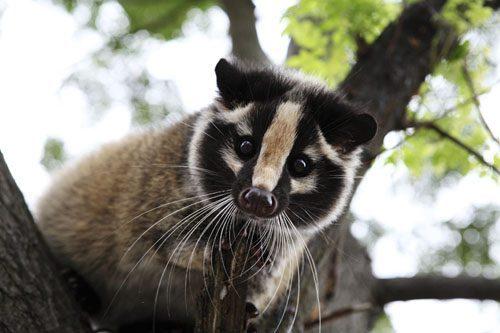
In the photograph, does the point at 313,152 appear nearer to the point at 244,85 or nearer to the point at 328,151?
the point at 328,151

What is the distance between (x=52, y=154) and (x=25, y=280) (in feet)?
13.8

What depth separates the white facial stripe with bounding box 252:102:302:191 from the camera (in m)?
3.83

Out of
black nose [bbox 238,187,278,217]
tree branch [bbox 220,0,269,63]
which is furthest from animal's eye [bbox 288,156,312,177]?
tree branch [bbox 220,0,269,63]

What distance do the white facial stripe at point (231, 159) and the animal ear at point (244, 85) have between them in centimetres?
39

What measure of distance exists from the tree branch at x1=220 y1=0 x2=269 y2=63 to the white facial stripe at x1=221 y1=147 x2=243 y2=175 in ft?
9.34

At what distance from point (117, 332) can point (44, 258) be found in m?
1.47

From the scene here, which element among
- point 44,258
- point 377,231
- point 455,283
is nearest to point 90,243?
point 44,258

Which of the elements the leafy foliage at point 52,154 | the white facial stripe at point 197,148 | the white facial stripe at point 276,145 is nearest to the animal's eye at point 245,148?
the white facial stripe at point 276,145

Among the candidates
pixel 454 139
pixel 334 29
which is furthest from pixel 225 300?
pixel 334 29

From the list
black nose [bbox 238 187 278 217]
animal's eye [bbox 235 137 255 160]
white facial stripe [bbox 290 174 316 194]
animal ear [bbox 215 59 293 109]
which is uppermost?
animal ear [bbox 215 59 293 109]

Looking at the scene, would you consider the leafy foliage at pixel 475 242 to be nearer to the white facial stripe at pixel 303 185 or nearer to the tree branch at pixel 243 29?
the tree branch at pixel 243 29

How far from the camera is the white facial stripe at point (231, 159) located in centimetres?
414

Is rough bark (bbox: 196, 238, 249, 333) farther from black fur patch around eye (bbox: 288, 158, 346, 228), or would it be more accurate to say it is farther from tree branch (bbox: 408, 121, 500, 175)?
tree branch (bbox: 408, 121, 500, 175)

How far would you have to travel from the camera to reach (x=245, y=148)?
13.6 ft
